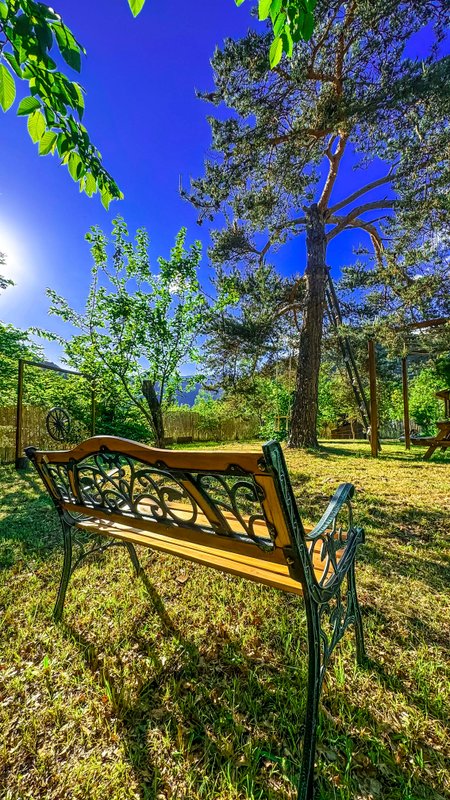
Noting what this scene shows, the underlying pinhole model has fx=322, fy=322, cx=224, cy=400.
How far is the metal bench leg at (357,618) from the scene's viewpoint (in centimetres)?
138

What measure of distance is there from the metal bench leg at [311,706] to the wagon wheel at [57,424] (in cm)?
742

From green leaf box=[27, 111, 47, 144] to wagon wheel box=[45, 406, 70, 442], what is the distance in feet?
21.3

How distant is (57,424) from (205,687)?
23.8 ft

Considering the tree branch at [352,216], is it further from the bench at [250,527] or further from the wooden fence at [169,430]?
the bench at [250,527]

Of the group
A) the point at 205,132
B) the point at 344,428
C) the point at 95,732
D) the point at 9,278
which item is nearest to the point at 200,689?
the point at 95,732

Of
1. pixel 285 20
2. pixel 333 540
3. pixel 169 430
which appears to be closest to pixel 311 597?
pixel 333 540

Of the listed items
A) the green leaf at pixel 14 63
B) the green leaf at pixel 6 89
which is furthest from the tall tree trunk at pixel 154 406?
the green leaf at pixel 6 89

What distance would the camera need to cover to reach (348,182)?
25.0ft

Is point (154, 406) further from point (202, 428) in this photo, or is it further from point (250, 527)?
point (202, 428)

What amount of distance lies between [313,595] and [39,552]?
96.5 inches

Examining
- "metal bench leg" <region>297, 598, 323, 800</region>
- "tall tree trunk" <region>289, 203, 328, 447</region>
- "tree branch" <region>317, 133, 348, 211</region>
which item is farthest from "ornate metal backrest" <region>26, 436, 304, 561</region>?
"tree branch" <region>317, 133, 348, 211</region>

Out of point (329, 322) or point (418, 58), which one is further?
point (329, 322)

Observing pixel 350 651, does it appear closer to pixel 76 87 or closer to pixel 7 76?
pixel 7 76

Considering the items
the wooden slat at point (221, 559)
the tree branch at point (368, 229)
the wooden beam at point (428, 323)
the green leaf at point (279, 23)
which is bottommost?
the wooden slat at point (221, 559)
